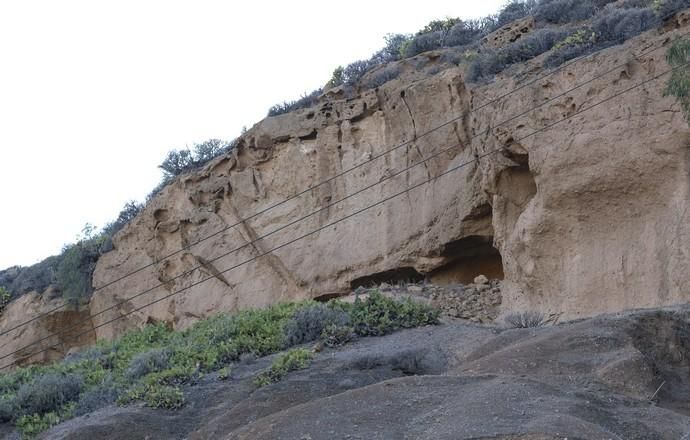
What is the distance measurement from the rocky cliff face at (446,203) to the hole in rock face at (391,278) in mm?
29

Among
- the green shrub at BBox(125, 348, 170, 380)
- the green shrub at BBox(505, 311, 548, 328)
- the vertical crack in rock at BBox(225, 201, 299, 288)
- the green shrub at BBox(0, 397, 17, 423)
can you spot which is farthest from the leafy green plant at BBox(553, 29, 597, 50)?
the green shrub at BBox(0, 397, 17, 423)

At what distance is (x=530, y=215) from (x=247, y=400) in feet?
22.1

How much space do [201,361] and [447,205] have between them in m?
6.28

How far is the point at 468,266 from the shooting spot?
66.7 feet

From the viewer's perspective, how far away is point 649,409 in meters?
A: 9.47

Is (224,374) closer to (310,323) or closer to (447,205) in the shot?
(310,323)

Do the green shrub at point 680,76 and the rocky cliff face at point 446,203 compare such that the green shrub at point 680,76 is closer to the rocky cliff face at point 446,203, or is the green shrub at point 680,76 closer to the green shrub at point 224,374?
the rocky cliff face at point 446,203

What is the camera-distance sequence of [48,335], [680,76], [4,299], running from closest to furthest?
[680,76]
[48,335]
[4,299]

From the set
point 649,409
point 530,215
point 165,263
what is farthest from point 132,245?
point 649,409

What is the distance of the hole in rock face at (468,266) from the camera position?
20062 mm

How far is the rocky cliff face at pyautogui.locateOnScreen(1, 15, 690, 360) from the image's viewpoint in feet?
52.1

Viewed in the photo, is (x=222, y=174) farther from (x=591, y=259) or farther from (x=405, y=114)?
(x=591, y=259)

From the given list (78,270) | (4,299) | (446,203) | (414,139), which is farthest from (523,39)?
(4,299)

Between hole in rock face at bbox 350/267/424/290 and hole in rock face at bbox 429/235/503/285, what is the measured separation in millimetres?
406
